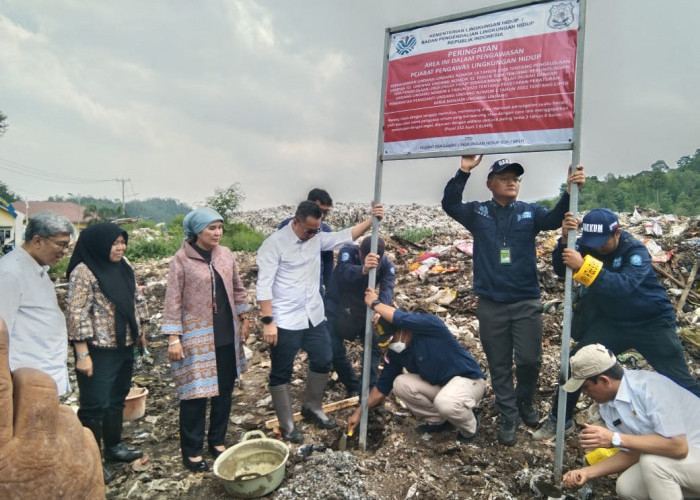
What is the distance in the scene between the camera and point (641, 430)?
104 inches

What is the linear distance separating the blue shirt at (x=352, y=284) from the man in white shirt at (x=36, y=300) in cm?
254

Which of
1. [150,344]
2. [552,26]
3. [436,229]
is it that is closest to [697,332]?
[552,26]

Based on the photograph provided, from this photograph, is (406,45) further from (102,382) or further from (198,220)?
(102,382)

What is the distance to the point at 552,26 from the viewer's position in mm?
2984

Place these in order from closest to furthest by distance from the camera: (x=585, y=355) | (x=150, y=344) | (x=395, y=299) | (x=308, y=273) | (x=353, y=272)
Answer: (x=585, y=355) → (x=308, y=273) → (x=353, y=272) → (x=150, y=344) → (x=395, y=299)

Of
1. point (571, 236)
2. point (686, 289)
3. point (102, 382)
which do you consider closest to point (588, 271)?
point (571, 236)

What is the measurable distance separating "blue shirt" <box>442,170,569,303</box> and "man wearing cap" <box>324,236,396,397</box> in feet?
3.73

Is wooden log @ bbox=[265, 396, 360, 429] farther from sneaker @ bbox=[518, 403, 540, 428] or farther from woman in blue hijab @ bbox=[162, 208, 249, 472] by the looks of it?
sneaker @ bbox=[518, 403, 540, 428]

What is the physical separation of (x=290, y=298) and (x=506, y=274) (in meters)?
1.85

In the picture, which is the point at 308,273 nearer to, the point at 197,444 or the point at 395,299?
the point at 197,444

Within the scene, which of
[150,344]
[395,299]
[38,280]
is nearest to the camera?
[38,280]

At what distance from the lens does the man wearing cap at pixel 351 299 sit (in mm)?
4727

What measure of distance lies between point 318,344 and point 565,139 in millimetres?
2632

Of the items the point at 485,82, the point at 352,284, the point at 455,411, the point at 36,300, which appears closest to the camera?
the point at 36,300
